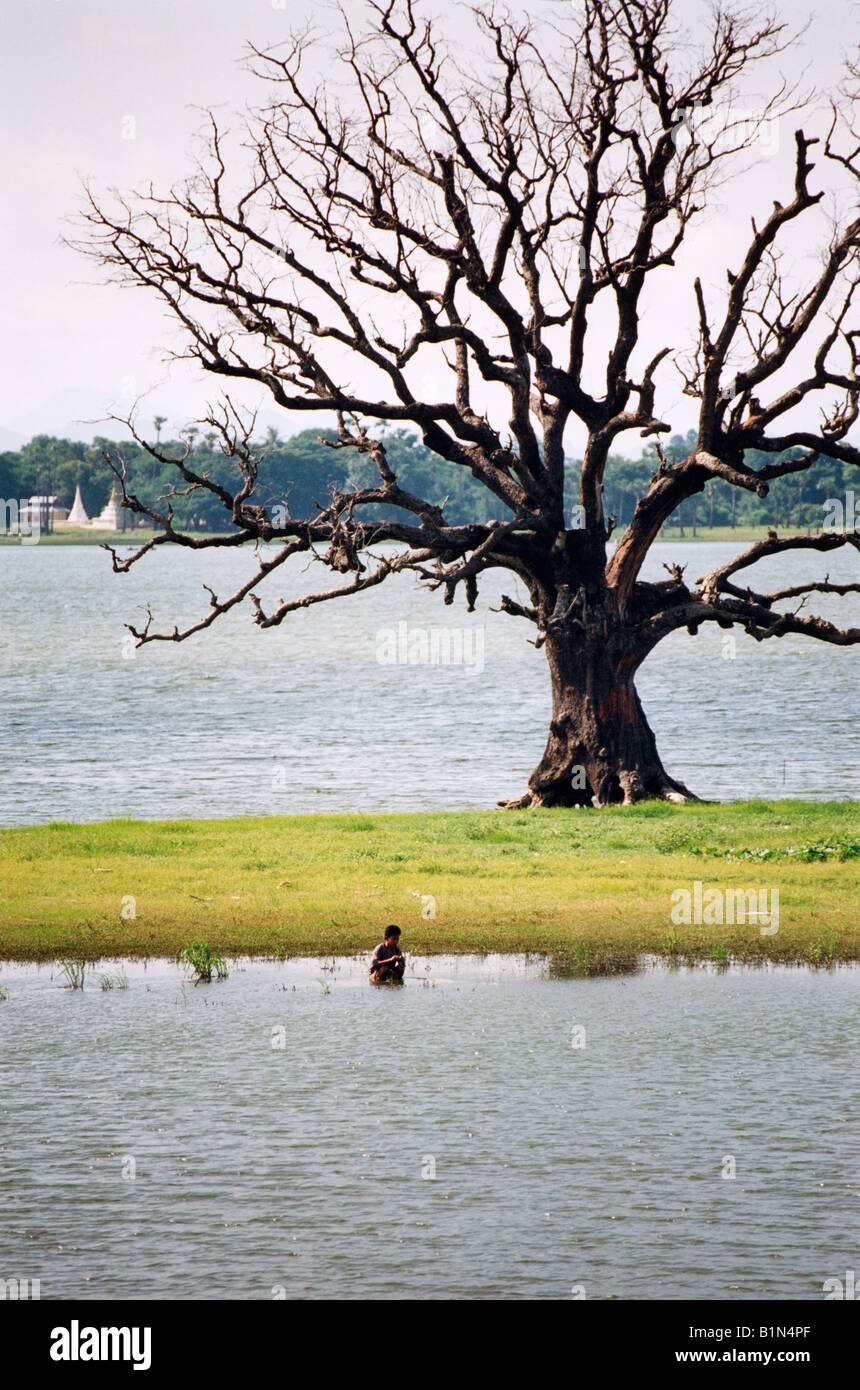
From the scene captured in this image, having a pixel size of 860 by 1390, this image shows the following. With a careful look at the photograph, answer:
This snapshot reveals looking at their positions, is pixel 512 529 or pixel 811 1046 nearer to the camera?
pixel 811 1046

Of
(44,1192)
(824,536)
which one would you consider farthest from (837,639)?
(44,1192)

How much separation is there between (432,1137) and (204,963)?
6.32 metres

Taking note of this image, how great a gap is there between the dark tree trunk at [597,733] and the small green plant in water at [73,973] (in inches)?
503

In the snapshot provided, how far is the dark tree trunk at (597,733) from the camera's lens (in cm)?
3025

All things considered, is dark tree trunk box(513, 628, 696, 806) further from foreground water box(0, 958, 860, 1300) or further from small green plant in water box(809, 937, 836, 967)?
foreground water box(0, 958, 860, 1300)

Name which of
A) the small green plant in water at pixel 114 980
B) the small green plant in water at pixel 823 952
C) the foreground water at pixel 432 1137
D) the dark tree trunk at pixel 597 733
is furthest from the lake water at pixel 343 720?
the foreground water at pixel 432 1137

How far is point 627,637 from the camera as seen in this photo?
1192 inches

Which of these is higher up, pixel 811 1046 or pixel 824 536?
pixel 824 536

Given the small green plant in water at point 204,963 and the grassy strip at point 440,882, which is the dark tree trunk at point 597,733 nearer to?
the grassy strip at point 440,882

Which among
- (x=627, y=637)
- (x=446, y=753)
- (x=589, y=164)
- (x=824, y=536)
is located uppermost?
(x=589, y=164)

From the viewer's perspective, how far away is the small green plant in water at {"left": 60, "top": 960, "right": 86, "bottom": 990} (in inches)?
744
